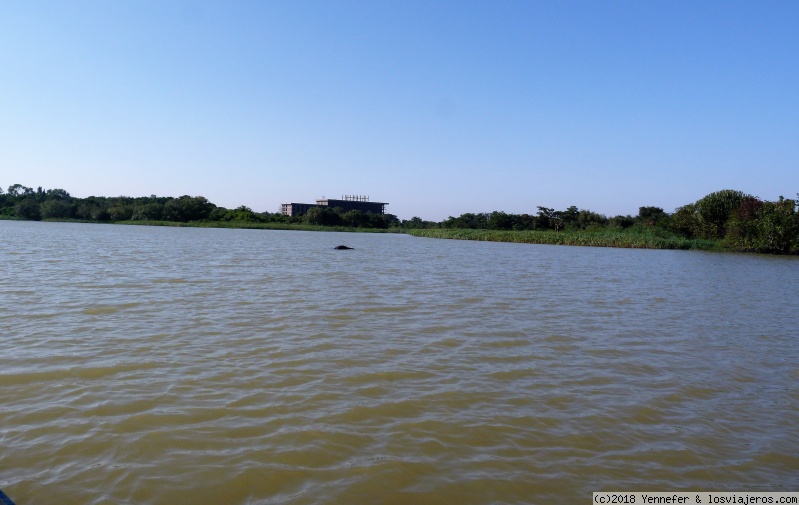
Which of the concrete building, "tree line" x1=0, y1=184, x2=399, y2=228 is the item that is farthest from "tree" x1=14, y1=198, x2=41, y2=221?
the concrete building

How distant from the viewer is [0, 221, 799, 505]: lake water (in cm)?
346

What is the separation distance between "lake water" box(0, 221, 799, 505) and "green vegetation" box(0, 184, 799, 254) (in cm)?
3382

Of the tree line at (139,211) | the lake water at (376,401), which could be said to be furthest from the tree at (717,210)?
the tree line at (139,211)

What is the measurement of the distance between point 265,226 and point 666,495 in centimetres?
8359

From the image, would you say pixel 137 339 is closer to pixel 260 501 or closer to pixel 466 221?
pixel 260 501

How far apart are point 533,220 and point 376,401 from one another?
8235cm

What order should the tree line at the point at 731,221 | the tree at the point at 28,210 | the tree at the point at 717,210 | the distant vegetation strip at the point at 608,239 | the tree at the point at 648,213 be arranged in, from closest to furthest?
1. the tree line at the point at 731,221
2. the distant vegetation strip at the point at 608,239
3. the tree at the point at 717,210
4. the tree at the point at 648,213
5. the tree at the point at 28,210

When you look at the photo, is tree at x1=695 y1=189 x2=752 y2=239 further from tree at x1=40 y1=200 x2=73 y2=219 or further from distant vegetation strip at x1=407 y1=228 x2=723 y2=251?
tree at x1=40 y1=200 x2=73 y2=219

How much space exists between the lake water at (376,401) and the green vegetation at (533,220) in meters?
33.8

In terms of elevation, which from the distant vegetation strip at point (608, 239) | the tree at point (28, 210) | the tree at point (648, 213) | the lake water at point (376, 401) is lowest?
the lake water at point (376, 401)

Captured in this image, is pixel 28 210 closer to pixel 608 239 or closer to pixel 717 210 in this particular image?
pixel 608 239

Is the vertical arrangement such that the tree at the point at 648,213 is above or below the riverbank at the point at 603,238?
above

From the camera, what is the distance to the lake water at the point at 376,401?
346 centimetres

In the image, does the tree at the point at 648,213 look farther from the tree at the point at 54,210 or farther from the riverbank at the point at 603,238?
the tree at the point at 54,210
